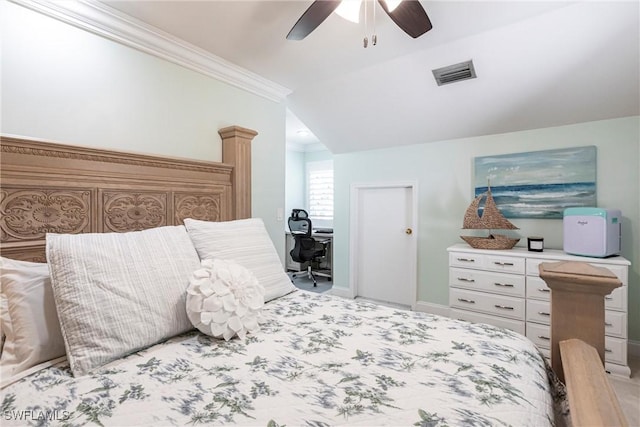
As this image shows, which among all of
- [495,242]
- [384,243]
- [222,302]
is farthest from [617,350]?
[222,302]

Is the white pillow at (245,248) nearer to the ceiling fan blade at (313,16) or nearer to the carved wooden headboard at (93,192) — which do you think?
the carved wooden headboard at (93,192)

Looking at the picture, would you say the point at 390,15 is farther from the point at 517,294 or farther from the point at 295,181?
the point at 295,181

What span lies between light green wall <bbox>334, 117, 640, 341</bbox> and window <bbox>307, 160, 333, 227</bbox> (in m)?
1.62

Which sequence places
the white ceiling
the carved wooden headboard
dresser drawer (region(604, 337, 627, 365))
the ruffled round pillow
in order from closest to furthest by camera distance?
1. the ruffled round pillow
2. the carved wooden headboard
3. the white ceiling
4. dresser drawer (region(604, 337, 627, 365))

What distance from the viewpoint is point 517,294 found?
8.60ft

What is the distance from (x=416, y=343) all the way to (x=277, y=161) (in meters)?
2.15

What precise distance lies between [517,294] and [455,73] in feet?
6.41

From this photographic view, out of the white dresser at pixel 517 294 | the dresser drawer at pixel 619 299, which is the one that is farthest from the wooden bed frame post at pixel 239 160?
the dresser drawer at pixel 619 299

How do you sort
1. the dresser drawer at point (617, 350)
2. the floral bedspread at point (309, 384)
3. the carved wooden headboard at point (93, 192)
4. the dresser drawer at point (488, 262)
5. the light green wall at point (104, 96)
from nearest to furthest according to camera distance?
the floral bedspread at point (309, 384) < the carved wooden headboard at point (93, 192) < the light green wall at point (104, 96) < the dresser drawer at point (617, 350) < the dresser drawer at point (488, 262)

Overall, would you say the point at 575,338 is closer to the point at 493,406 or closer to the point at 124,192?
the point at 493,406

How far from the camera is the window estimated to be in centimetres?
588

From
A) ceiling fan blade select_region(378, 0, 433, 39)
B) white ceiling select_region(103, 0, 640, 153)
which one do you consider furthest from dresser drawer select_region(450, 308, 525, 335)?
ceiling fan blade select_region(378, 0, 433, 39)

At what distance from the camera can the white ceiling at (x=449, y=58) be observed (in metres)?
1.88

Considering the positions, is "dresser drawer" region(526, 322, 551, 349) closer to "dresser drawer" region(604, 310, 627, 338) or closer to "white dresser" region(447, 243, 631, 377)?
"white dresser" region(447, 243, 631, 377)
